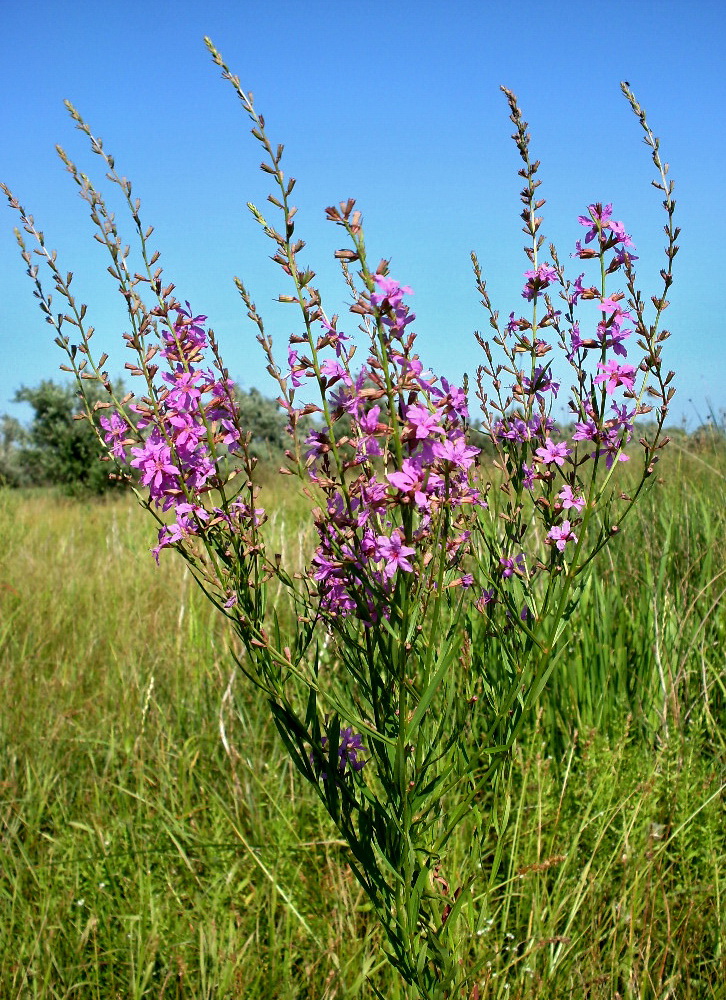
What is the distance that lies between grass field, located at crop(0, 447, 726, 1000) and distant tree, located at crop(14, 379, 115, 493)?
51.2 feet

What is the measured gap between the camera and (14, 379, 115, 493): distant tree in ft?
62.9

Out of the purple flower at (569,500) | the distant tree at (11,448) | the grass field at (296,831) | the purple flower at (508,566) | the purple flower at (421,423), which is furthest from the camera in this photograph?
the distant tree at (11,448)

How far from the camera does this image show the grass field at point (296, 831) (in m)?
2.14

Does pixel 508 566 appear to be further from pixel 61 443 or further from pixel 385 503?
pixel 61 443

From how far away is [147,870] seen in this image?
2.54m

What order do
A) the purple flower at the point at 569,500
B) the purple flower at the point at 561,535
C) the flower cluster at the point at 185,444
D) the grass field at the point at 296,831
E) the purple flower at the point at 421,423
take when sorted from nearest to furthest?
the purple flower at the point at 421,423
the flower cluster at the point at 185,444
the purple flower at the point at 561,535
the purple flower at the point at 569,500
the grass field at the point at 296,831

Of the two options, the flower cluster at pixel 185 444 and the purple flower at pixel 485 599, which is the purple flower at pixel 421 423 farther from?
the purple flower at pixel 485 599

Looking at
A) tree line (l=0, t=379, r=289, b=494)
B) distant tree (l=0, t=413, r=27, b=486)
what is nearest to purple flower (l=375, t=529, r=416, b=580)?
tree line (l=0, t=379, r=289, b=494)

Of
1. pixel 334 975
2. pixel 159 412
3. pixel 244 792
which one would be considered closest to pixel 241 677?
pixel 244 792

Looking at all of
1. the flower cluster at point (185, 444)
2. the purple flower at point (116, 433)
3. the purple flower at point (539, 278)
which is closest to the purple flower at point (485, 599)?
the flower cluster at point (185, 444)

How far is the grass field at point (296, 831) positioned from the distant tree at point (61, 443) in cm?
1561

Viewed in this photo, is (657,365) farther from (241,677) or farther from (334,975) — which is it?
(241,677)

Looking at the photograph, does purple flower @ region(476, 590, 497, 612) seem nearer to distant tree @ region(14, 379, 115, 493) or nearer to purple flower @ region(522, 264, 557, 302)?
purple flower @ region(522, 264, 557, 302)

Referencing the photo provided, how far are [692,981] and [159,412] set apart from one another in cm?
207
